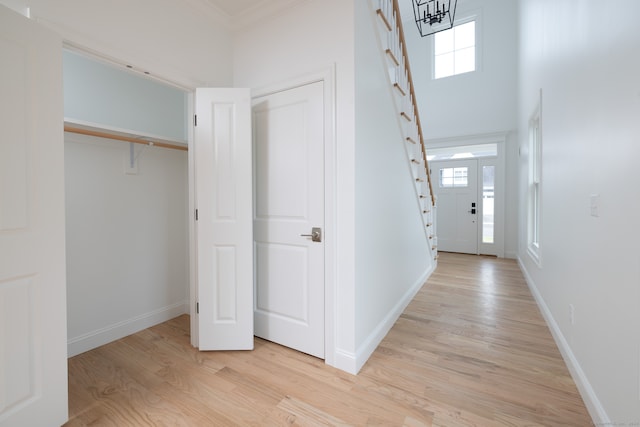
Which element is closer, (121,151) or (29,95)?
(29,95)

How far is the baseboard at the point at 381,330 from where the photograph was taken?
195 cm

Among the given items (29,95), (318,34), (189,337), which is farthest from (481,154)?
(29,95)

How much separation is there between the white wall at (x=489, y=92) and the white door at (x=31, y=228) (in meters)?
6.10

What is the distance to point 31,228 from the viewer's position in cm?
131

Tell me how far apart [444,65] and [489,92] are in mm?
1132

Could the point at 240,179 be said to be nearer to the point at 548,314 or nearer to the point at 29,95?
the point at 29,95

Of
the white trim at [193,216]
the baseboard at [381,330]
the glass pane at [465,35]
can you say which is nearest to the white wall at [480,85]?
the glass pane at [465,35]

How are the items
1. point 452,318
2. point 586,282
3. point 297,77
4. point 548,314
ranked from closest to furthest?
point 586,282
point 297,77
point 548,314
point 452,318

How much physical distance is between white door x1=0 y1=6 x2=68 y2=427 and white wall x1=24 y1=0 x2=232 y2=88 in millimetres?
209

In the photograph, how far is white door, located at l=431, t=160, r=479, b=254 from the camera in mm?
5828

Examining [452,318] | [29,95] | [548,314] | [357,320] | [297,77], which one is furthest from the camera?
[452,318]

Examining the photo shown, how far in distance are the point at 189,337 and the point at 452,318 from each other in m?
2.42

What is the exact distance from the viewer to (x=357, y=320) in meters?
1.92

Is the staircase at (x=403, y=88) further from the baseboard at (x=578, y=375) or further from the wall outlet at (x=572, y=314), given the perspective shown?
the wall outlet at (x=572, y=314)
